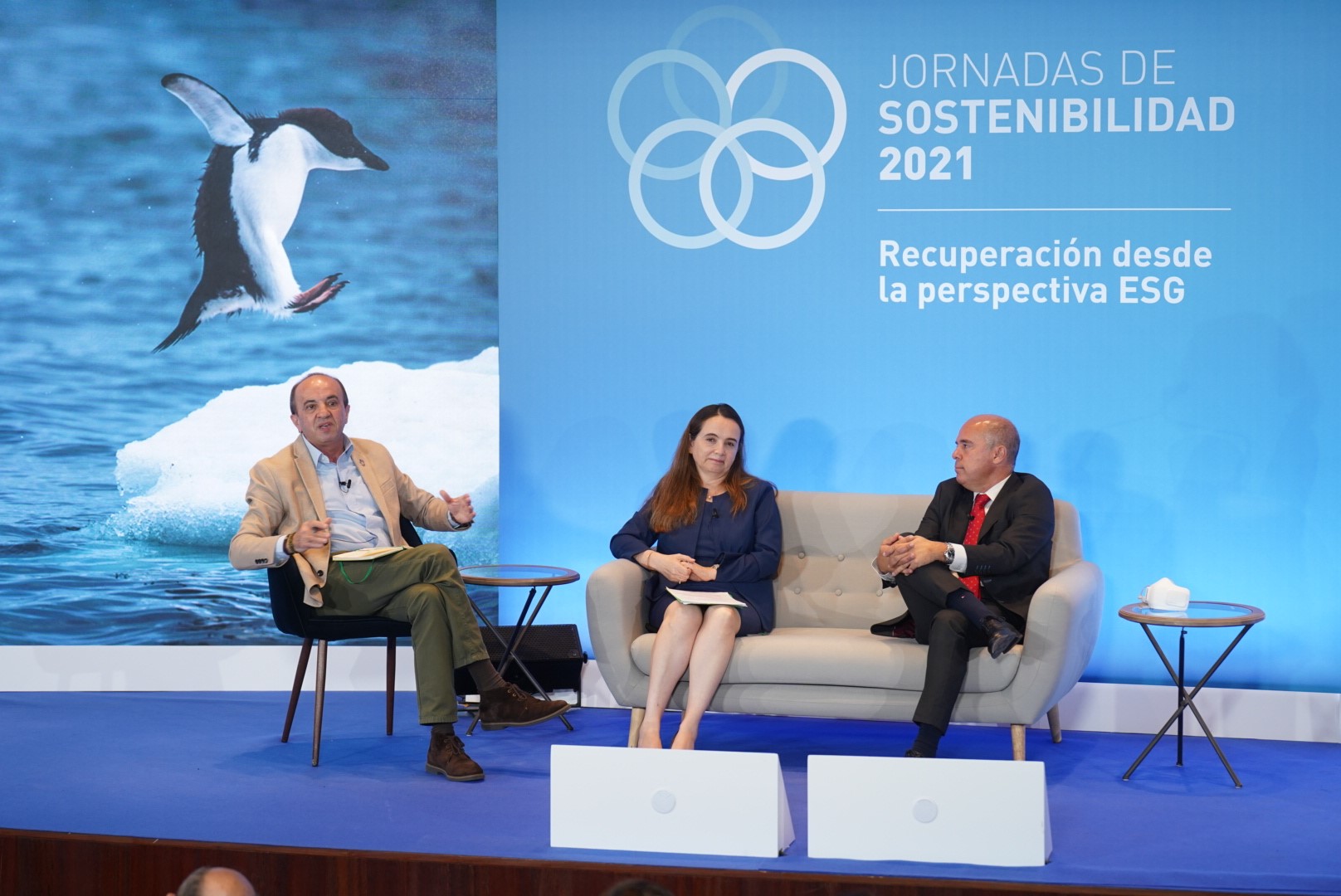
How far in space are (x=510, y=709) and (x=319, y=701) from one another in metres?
0.68

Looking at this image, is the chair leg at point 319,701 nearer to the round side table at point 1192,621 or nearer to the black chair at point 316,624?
the black chair at point 316,624

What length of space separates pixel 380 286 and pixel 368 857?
121 inches

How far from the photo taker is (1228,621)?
4242 mm

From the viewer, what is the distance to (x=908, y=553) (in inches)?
174

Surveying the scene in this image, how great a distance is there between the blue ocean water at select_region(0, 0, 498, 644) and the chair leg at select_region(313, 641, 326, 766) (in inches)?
50.6

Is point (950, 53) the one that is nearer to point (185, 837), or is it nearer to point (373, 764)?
point (373, 764)

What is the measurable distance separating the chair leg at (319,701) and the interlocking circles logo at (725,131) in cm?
217

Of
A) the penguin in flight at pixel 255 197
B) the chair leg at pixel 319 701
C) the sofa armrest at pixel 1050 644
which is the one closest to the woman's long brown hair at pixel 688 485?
the sofa armrest at pixel 1050 644

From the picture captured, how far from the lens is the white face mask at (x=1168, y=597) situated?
14.7 feet

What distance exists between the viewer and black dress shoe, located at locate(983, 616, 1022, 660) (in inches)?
163

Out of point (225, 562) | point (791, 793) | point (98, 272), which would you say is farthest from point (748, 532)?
point (98, 272)

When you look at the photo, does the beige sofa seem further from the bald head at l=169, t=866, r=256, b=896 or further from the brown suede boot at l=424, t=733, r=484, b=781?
the bald head at l=169, t=866, r=256, b=896

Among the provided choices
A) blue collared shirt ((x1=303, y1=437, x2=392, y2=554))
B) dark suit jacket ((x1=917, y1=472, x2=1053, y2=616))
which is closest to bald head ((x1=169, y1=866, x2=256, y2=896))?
blue collared shirt ((x1=303, y1=437, x2=392, y2=554))

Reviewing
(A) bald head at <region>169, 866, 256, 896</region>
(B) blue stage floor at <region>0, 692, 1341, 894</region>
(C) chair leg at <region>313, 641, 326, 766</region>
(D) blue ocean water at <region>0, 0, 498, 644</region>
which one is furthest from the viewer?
(D) blue ocean water at <region>0, 0, 498, 644</region>
